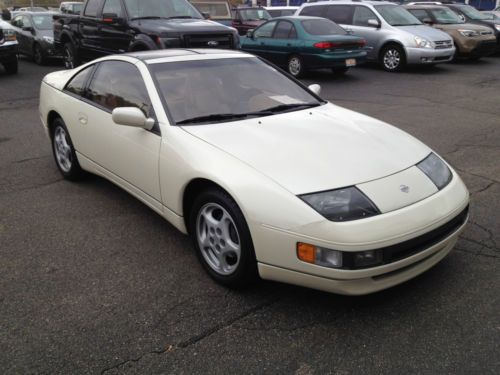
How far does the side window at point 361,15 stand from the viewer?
13.1 meters

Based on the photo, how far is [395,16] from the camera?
1305 centimetres

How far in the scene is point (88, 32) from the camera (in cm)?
1036

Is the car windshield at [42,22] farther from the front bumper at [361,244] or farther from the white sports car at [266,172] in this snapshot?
the front bumper at [361,244]

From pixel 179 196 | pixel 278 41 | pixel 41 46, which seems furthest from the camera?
pixel 41 46

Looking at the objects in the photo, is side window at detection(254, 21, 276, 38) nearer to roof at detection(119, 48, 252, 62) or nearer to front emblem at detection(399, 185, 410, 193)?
roof at detection(119, 48, 252, 62)

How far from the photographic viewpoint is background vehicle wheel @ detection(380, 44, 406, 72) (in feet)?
40.6

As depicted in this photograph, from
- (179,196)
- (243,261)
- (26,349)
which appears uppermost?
(179,196)

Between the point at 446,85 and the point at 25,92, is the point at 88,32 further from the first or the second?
the point at 446,85

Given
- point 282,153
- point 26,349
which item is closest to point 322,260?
point 282,153

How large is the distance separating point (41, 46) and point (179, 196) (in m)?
12.2

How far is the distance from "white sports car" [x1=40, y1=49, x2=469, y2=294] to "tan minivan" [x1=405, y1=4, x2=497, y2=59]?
1135 cm

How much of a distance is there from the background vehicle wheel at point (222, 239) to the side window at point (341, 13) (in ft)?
38.7

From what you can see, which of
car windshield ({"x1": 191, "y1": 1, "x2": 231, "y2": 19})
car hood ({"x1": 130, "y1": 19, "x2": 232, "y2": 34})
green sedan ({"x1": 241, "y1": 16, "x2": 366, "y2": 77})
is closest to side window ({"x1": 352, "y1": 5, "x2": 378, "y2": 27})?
green sedan ({"x1": 241, "y1": 16, "x2": 366, "y2": 77})

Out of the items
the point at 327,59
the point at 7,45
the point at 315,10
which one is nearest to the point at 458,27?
the point at 315,10
